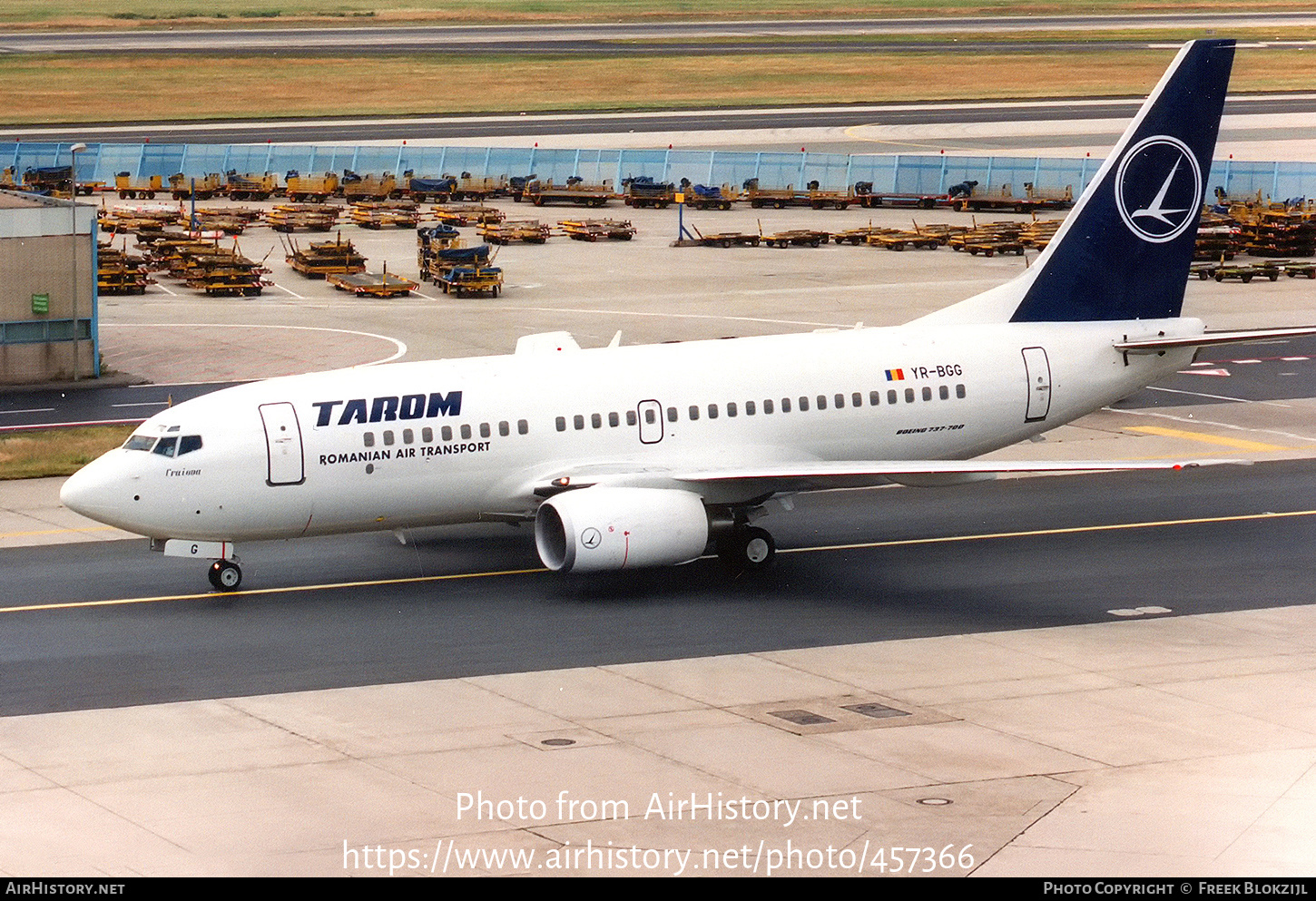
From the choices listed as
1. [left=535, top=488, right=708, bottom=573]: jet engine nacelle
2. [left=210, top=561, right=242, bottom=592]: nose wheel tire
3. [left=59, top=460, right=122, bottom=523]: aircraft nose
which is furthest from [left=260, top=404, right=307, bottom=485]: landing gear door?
[left=535, top=488, right=708, bottom=573]: jet engine nacelle

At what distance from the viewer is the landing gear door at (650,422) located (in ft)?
124

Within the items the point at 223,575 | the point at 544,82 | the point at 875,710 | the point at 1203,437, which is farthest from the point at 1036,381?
the point at 544,82

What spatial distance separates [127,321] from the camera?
70.2 metres

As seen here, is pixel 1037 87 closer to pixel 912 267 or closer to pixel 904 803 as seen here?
pixel 912 267

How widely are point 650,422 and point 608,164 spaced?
223 ft

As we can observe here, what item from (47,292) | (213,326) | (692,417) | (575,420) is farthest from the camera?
(213,326)

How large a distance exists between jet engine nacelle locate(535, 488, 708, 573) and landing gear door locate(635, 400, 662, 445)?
169cm

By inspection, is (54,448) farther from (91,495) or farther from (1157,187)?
(1157,187)

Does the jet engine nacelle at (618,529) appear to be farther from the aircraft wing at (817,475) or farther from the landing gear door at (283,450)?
the landing gear door at (283,450)

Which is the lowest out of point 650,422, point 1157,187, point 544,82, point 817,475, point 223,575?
point 223,575

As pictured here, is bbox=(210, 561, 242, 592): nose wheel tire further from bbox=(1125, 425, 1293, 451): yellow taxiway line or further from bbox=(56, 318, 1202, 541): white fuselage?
bbox=(1125, 425, 1293, 451): yellow taxiway line

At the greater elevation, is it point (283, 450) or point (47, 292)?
point (47, 292)

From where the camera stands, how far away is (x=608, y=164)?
104 metres

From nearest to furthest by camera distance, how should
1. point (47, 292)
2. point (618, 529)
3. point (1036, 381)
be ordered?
point (618, 529) < point (1036, 381) < point (47, 292)
